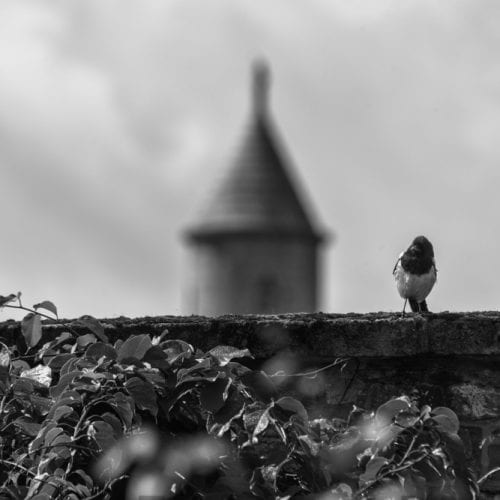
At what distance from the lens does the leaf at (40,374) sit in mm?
7069

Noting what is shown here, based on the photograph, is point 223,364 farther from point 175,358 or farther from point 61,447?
point 61,447

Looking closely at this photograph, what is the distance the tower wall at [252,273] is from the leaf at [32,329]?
4685cm

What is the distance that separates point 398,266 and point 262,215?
1756 inches

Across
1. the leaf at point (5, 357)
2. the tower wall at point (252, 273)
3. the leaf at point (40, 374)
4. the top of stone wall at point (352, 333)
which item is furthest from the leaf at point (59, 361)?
the tower wall at point (252, 273)

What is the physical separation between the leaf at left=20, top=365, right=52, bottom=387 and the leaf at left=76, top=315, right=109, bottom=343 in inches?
8.1

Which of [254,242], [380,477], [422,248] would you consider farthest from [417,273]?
[254,242]

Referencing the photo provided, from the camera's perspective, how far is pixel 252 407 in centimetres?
687

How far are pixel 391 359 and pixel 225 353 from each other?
0.63m

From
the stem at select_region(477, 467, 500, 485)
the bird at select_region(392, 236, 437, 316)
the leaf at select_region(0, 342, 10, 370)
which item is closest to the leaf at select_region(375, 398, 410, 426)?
the stem at select_region(477, 467, 500, 485)

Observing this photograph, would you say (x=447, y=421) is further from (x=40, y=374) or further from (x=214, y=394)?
(x=40, y=374)

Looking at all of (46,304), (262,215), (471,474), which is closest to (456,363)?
(471,474)

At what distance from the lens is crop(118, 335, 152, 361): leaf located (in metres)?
6.93

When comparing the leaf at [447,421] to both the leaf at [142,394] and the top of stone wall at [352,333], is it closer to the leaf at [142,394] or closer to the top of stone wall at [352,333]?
the top of stone wall at [352,333]

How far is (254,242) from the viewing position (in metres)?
54.6
